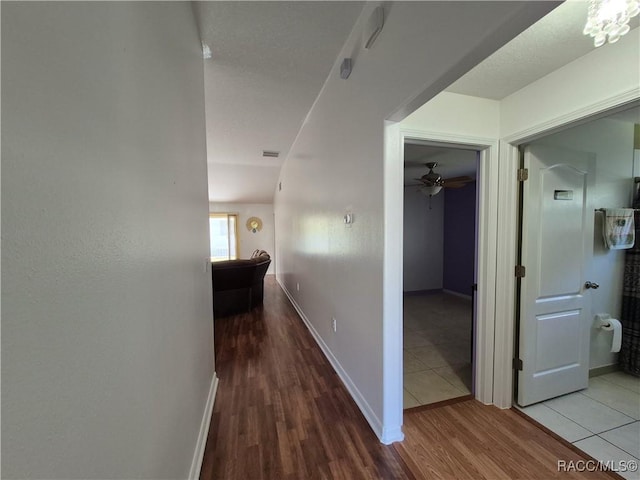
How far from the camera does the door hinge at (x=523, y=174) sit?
1.86 metres

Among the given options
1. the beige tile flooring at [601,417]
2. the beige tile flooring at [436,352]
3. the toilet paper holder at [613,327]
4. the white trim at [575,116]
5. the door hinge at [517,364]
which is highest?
the white trim at [575,116]

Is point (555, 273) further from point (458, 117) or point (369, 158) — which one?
point (369, 158)

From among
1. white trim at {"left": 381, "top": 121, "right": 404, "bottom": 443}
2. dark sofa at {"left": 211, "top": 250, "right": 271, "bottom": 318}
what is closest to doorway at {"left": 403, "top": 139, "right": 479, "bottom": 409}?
white trim at {"left": 381, "top": 121, "right": 404, "bottom": 443}

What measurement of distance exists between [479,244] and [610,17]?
1.35 metres

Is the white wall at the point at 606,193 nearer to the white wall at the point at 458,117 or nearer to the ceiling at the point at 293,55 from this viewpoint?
the white wall at the point at 458,117

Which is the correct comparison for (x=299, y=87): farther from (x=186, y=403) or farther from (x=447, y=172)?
(x=447, y=172)

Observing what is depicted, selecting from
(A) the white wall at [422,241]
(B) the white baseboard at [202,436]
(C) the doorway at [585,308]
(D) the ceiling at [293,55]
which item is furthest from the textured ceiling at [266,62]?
(A) the white wall at [422,241]

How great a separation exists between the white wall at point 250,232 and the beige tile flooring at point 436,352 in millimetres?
4980

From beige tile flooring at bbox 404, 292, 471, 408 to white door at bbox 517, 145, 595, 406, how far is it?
556mm

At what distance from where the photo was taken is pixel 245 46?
1.87m

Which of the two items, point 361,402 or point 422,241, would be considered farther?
point 422,241

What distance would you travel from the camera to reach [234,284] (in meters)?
4.04

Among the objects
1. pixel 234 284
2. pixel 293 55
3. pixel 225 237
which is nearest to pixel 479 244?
pixel 293 55

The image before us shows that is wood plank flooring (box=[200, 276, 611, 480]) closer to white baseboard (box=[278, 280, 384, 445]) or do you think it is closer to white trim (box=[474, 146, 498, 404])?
white baseboard (box=[278, 280, 384, 445])
